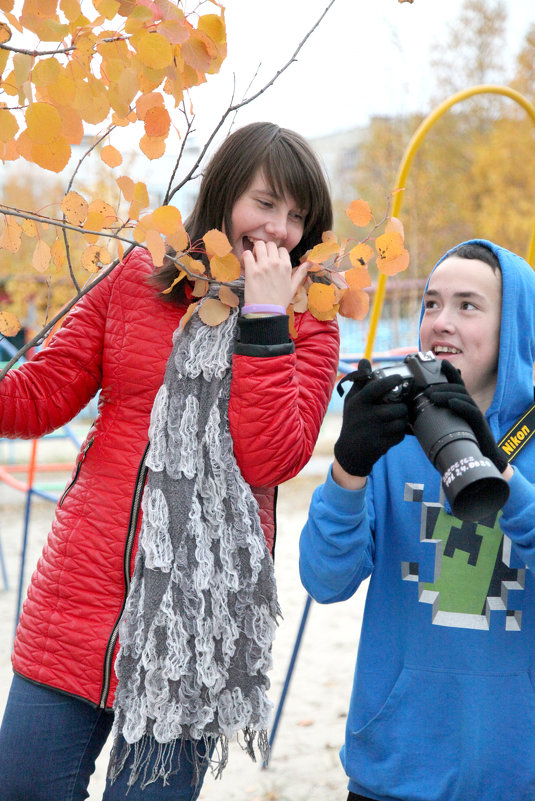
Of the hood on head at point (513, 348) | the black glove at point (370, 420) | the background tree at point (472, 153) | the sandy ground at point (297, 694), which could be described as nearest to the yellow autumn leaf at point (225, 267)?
the black glove at point (370, 420)

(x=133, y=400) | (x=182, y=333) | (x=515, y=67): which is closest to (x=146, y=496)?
(x=133, y=400)

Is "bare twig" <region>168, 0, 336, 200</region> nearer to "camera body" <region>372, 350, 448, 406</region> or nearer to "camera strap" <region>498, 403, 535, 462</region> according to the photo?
"camera body" <region>372, 350, 448, 406</region>

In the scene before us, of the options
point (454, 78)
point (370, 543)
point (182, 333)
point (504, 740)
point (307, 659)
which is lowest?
point (307, 659)

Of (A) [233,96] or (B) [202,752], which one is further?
(B) [202,752]

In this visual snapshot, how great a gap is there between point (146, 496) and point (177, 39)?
2.50ft

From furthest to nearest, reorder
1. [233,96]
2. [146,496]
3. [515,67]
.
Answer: [515,67], [146,496], [233,96]

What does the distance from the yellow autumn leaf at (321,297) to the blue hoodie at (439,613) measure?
1.02 ft

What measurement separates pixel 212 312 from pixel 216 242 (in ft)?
0.61

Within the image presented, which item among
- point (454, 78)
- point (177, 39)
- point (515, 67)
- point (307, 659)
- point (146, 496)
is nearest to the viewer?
point (177, 39)

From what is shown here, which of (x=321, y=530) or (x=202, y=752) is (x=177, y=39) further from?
(x=202, y=752)

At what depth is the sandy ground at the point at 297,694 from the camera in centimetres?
295

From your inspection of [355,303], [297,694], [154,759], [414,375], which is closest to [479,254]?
[355,303]

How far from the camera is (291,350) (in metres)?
1.45

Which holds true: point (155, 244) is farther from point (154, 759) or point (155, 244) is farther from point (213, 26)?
point (154, 759)
